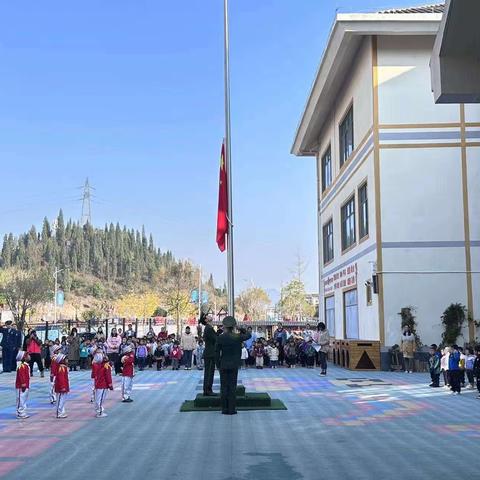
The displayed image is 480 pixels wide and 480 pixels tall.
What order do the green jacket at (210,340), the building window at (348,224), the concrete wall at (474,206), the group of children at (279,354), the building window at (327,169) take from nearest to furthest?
1. the green jacket at (210,340)
2. the concrete wall at (474,206)
3. the group of children at (279,354)
4. the building window at (348,224)
5. the building window at (327,169)

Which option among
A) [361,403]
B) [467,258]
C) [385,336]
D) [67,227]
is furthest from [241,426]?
[67,227]

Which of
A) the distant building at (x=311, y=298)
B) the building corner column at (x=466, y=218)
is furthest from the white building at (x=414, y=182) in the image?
the distant building at (x=311, y=298)

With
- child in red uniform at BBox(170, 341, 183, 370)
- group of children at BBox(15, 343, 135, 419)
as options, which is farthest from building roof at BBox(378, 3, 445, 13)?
group of children at BBox(15, 343, 135, 419)

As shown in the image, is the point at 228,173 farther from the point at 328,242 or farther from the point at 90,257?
the point at 90,257

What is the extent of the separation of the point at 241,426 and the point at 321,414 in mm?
2028

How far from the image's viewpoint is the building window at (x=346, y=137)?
27906mm

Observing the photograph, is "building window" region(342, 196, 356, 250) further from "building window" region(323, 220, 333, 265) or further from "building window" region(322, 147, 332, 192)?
"building window" region(322, 147, 332, 192)

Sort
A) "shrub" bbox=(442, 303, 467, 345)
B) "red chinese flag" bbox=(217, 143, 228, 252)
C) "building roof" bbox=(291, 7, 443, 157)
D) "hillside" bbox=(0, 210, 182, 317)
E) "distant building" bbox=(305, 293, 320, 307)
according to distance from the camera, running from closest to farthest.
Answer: "red chinese flag" bbox=(217, 143, 228, 252), "shrub" bbox=(442, 303, 467, 345), "building roof" bbox=(291, 7, 443, 157), "distant building" bbox=(305, 293, 320, 307), "hillside" bbox=(0, 210, 182, 317)

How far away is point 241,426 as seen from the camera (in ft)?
35.8

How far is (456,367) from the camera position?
606 inches

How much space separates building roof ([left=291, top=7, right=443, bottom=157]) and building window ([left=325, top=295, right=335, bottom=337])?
9.36 m

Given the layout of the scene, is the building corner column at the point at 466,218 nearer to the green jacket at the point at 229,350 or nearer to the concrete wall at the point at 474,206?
the concrete wall at the point at 474,206

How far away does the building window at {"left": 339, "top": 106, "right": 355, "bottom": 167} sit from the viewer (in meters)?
27.9

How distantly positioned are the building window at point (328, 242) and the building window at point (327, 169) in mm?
2128
